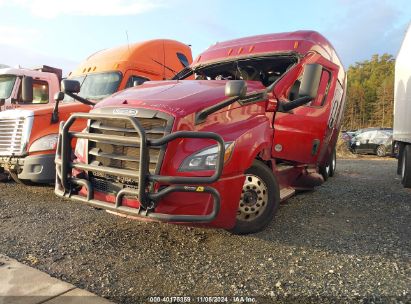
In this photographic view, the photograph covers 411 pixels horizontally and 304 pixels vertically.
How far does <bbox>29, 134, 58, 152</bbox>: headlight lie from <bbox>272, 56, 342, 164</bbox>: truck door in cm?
367

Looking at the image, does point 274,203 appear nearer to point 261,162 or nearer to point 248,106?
point 261,162

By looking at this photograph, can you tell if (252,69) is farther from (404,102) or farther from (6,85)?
(6,85)

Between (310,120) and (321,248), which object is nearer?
(321,248)

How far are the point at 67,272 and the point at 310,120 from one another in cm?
377

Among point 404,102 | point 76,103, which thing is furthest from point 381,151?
point 76,103

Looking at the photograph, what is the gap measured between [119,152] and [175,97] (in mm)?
822

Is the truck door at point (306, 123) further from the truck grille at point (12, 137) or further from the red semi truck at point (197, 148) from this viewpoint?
the truck grille at point (12, 137)

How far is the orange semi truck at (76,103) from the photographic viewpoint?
6.37 m

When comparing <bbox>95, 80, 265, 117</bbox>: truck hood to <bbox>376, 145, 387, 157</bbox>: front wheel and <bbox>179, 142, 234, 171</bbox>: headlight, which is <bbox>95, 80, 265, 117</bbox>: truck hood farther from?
<bbox>376, 145, 387, 157</bbox>: front wheel

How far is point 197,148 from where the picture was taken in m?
3.73

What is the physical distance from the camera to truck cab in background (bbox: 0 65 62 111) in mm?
8477

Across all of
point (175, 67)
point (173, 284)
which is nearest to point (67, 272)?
point (173, 284)

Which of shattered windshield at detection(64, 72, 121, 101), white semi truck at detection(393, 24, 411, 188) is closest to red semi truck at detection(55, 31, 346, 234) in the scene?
shattered windshield at detection(64, 72, 121, 101)

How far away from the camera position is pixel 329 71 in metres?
6.16
